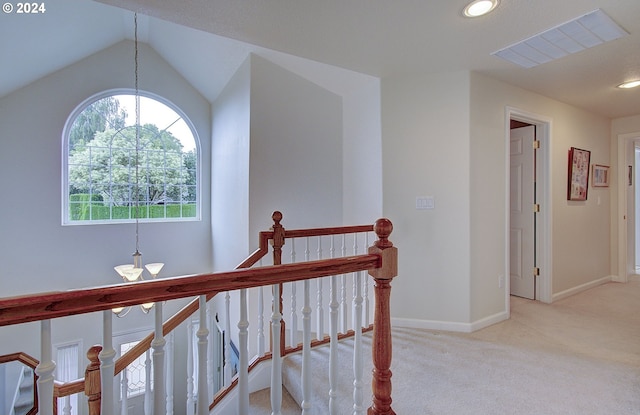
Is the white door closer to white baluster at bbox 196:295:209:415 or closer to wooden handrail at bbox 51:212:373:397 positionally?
wooden handrail at bbox 51:212:373:397

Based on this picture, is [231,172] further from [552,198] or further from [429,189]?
[552,198]

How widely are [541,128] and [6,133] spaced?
6.39 metres

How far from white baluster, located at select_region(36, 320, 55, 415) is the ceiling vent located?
2.95m

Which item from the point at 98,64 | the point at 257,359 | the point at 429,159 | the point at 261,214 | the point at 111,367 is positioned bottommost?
the point at 257,359

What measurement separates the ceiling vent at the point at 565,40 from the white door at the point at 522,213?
4.07 ft

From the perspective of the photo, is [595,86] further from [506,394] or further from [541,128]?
[506,394]

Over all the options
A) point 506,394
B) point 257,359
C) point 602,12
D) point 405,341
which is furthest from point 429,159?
point 257,359

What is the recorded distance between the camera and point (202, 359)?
1054 mm

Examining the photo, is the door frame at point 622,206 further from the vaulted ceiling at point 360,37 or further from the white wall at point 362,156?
the white wall at point 362,156

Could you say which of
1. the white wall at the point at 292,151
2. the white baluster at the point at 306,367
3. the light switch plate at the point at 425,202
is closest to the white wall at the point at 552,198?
the light switch plate at the point at 425,202

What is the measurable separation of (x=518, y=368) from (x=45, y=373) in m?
2.46

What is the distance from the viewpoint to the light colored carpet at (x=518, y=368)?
1.69 meters

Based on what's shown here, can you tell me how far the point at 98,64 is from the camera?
14.3 ft

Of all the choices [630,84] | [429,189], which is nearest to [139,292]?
[429,189]
